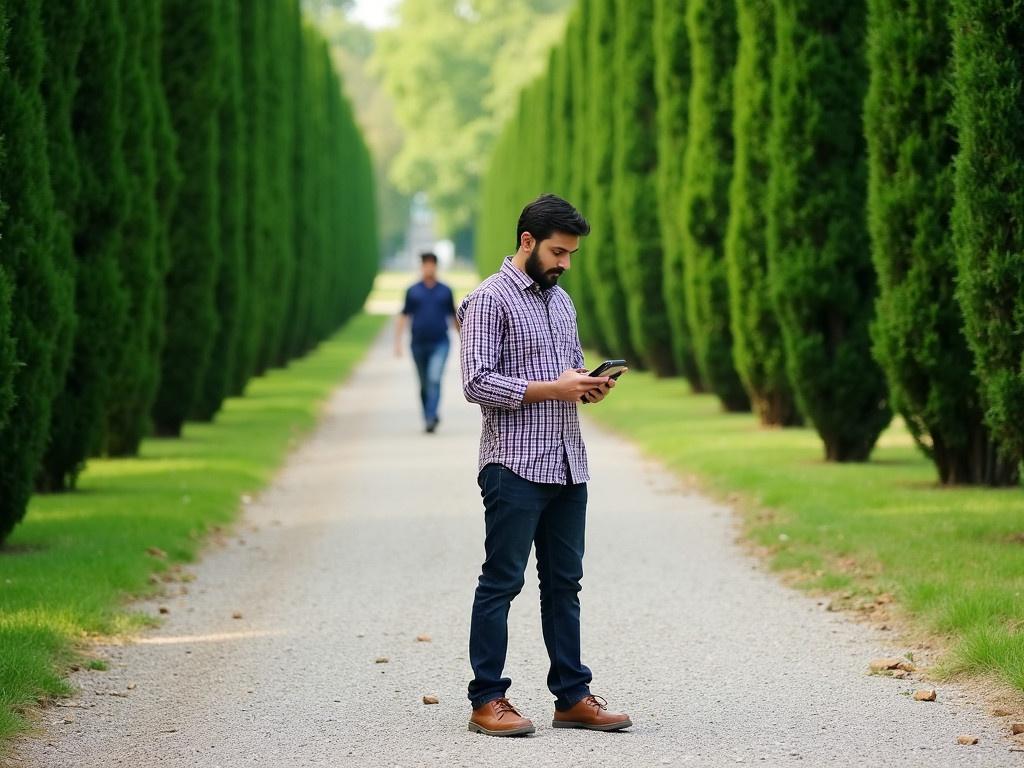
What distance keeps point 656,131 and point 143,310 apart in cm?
1392

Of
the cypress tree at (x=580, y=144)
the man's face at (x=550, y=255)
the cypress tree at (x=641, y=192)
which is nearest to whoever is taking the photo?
the man's face at (x=550, y=255)

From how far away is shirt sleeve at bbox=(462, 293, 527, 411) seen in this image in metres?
5.82

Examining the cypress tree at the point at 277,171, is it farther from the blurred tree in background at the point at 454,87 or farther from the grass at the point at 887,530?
the blurred tree in background at the point at 454,87

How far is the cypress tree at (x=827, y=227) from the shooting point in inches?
572

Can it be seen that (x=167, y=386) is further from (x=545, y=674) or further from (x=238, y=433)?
(x=545, y=674)

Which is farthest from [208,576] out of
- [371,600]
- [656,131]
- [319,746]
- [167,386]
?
[656,131]

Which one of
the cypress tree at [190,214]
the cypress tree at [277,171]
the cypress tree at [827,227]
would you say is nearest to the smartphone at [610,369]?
the cypress tree at [827,227]

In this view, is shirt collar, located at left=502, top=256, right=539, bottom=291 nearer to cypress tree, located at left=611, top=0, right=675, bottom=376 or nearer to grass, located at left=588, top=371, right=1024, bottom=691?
grass, located at left=588, top=371, right=1024, bottom=691

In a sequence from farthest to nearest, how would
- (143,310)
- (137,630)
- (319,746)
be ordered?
(143,310)
(137,630)
(319,746)

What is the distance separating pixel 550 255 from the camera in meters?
5.95

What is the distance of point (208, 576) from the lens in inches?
385

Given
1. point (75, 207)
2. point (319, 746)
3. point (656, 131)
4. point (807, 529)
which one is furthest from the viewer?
point (656, 131)

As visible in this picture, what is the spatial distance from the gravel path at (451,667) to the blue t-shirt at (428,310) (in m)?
6.63

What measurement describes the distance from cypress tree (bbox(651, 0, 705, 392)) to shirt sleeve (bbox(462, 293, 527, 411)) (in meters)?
16.4
